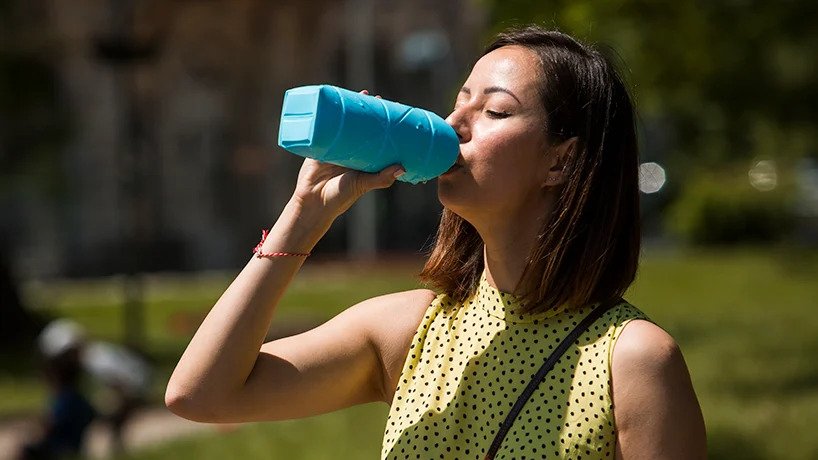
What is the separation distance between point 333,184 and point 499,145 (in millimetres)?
324

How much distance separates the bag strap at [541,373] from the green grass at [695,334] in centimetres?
250

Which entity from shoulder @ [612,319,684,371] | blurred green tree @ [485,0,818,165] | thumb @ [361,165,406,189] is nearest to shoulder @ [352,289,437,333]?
thumb @ [361,165,406,189]

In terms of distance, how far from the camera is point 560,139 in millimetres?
2629

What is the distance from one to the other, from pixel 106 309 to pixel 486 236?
20.8m

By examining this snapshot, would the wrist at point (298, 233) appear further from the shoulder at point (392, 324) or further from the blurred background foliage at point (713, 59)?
the blurred background foliage at point (713, 59)

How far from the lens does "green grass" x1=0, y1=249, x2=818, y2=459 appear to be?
9.76m

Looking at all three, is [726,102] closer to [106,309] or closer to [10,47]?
[10,47]

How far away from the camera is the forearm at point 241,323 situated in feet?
8.55

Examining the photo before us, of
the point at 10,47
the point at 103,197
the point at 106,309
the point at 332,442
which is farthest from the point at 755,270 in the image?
the point at 103,197

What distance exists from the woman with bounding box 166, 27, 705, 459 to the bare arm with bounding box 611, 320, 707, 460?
0.05 meters

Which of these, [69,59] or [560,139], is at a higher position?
[560,139]

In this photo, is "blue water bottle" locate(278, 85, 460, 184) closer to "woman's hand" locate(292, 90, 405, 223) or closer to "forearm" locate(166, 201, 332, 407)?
"woman's hand" locate(292, 90, 405, 223)

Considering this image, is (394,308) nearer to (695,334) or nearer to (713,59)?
(713,59)

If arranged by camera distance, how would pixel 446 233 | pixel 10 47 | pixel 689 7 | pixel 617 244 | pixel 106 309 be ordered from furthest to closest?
1. pixel 106 309
2. pixel 10 47
3. pixel 689 7
4. pixel 446 233
5. pixel 617 244
